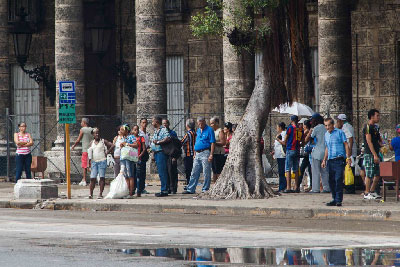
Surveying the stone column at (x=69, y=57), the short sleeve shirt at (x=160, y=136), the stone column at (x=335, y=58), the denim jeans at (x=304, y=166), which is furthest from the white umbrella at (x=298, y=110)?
the stone column at (x=69, y=57)

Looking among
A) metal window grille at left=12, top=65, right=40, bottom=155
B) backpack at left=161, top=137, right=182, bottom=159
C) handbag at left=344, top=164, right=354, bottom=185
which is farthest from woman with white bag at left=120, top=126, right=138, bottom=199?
metal window grille at left=12, top=65, right=40, bottom=155

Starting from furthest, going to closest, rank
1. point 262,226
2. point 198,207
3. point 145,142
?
point 145,142 → point 198,207 → point 262,226

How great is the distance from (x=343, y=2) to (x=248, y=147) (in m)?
6.22

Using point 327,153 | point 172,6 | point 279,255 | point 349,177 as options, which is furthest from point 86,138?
point 279,255

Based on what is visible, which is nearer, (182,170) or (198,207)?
(198,207)

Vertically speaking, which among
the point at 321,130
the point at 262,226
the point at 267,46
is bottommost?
the point at 262,226

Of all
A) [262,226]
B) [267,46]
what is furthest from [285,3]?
[262,226]

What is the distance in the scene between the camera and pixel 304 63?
23625mm

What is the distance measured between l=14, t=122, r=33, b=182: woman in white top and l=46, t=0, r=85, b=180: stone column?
3.09 metres

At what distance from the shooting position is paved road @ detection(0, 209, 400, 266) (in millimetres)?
13617

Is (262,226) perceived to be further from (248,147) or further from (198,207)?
(248,147)

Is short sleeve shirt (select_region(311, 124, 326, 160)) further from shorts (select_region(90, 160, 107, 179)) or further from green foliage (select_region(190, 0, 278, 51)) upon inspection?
shorts (select_region(90, 160, 107, 179))

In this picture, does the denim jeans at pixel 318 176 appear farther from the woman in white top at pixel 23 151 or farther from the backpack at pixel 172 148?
the woman in white top at pixel 23 151

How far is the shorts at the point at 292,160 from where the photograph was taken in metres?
25.0
